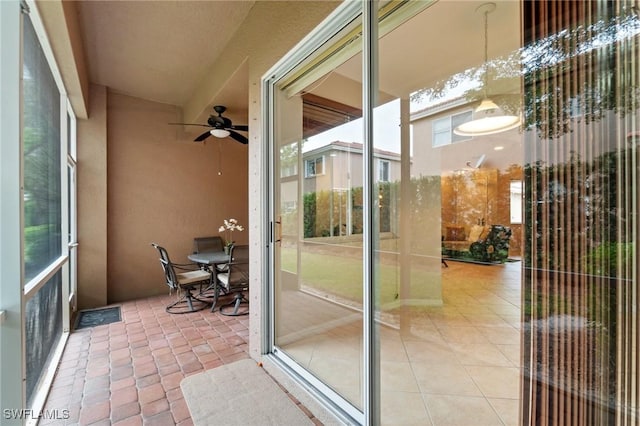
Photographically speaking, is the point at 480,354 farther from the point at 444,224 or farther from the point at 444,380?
the point at 444,224

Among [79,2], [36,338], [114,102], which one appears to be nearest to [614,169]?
[36,338]

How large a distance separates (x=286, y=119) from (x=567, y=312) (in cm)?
238

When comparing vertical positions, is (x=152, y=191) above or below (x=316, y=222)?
above

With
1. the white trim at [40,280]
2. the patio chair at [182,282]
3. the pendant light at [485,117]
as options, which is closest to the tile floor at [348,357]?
the patio chair at [182,282]

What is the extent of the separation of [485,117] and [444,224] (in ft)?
3.99

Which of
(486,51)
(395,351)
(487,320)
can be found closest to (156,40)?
(486,51)

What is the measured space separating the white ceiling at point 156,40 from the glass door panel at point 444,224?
71.7 inches

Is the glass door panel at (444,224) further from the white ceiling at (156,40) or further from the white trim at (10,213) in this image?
the white trim at (10,213)

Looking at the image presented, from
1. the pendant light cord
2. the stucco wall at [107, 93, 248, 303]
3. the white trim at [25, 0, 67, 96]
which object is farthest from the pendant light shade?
the stucco wall at [107, 93, 248, 303]

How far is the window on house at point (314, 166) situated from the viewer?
8.68 ft

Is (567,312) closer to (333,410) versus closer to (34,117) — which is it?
(333,410)

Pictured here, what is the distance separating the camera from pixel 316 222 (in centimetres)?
264

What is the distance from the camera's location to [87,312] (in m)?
3.79

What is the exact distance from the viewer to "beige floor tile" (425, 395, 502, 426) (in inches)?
68.9
